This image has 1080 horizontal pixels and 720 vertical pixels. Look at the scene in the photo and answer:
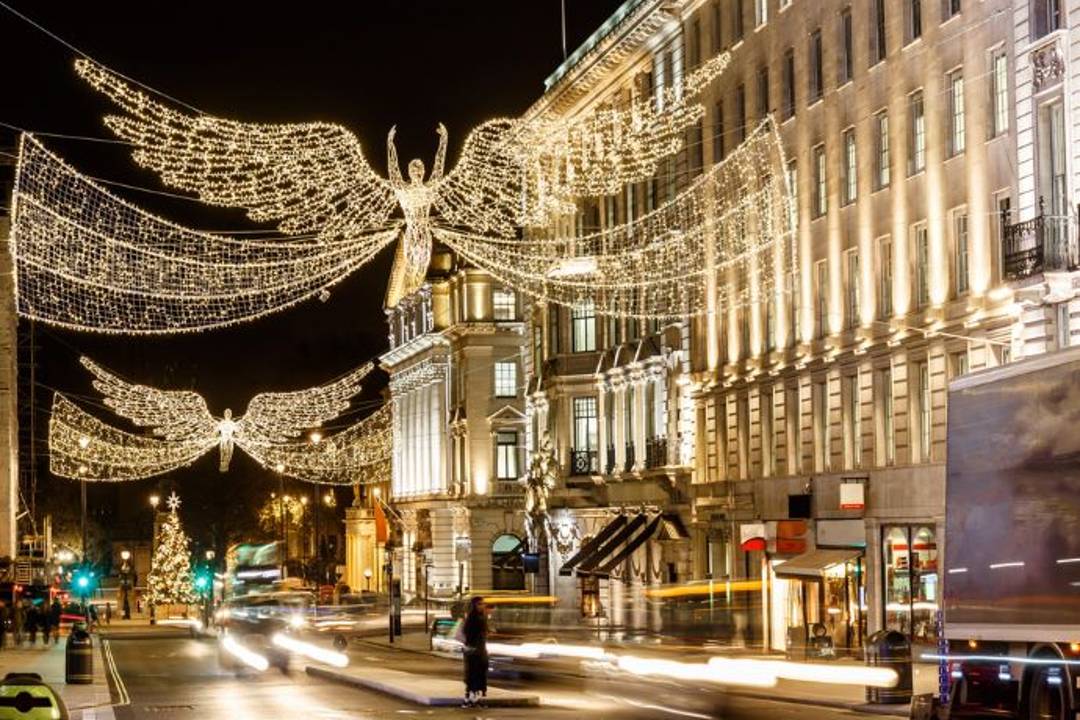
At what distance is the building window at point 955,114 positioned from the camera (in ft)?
144

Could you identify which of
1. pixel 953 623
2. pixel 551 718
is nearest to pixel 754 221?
pixel 551 718

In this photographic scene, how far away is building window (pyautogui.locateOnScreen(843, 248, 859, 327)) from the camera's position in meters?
49.6

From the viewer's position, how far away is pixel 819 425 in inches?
2072

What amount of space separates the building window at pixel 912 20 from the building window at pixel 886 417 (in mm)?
7082

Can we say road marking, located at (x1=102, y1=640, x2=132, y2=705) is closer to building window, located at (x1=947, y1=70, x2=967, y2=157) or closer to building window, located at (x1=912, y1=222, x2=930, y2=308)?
building window, located at (x1=912, y1=222, x2=930, y2=308)

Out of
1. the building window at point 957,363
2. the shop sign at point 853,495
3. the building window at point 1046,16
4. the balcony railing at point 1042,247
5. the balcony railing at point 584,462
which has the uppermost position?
the building window at point 1046,16

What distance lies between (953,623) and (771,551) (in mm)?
32430

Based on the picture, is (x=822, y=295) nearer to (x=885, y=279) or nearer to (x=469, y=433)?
(x=885, y=279)

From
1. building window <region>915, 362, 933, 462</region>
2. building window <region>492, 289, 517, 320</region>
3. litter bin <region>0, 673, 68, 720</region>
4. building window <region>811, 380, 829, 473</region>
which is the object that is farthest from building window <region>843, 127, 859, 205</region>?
building window <region>492, 289, 517, 320</region>

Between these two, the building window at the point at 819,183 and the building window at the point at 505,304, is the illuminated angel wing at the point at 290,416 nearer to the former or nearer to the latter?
the building window at the point at 505,304

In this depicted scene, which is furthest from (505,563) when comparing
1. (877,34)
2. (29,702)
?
(29,702)

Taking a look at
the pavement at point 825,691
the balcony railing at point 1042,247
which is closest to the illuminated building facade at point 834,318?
the balcony railing at point 1042,247

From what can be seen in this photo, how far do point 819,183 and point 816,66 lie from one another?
282 centimetres

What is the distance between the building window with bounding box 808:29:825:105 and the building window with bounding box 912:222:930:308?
7.30 meters
